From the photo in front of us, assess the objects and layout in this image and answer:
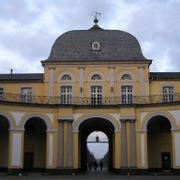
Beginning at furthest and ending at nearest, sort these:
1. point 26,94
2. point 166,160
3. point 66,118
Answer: point 26,94
point 166,160
point 66,118

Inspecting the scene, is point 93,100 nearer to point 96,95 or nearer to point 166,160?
point 96,95

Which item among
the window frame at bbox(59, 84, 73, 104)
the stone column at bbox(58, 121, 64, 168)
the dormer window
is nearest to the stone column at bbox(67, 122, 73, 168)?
the stone column at bbox(58, 121, 64, 168)

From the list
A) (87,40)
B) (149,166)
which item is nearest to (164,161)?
(149,166)

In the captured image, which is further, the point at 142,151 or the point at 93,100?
the point at 93,100

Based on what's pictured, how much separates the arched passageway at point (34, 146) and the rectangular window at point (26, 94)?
2786mm

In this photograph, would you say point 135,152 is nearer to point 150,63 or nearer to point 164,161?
point 164,161

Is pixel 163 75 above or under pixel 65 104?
above

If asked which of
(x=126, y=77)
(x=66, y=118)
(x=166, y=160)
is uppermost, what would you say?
(x=126, y=77)

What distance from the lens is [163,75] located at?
4853 cm

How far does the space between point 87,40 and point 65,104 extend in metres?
10.7

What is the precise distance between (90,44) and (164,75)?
31.4 ft

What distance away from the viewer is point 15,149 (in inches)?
1593

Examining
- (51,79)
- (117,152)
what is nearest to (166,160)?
(117,152)

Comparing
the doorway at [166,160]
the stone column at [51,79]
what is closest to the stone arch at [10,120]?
the stone column at [51,79]
